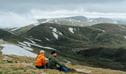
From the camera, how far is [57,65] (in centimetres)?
4353

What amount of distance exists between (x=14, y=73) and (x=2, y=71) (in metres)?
1.46

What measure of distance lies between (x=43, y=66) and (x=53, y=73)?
4815mm

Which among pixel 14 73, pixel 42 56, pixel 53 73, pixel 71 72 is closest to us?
pixel 14 73

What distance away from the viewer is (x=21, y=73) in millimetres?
34969

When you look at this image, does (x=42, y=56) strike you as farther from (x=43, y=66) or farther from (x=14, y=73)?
(x=14, y=73)

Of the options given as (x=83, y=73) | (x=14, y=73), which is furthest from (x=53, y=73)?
(x=83, y=73)

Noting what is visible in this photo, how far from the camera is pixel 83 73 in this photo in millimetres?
46219

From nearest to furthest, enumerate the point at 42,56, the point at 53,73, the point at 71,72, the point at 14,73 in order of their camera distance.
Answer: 1. the point at 14,73
2. the point at 53,73
3. the point at 42,56
4. the point at 71,72

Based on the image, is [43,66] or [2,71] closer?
[2,71]

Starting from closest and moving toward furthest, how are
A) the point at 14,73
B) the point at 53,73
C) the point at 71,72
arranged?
the point at 14,73
the point at 53,73
the point at 71,72

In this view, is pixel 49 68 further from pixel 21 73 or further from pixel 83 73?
pixel 21 73

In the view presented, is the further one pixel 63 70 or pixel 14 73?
pixel 63 70

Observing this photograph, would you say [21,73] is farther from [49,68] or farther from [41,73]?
[49,68]

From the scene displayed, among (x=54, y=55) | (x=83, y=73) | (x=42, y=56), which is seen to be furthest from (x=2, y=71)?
(x=83, y=73)
